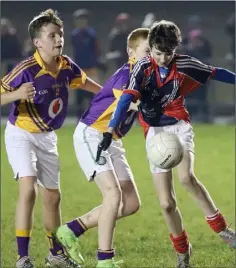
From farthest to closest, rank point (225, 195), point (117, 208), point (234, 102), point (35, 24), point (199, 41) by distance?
point (234, 102)
point (199, 41)
point (225, 195)
point (35, 24)
point (117, 208)

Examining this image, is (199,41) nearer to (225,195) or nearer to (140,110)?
(225,195)

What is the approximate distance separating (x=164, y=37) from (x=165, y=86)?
381 mm

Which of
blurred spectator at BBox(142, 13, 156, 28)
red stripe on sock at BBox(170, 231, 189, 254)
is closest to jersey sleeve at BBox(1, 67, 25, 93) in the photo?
red stripe on sock at BBox(170, 231, 189, 254)

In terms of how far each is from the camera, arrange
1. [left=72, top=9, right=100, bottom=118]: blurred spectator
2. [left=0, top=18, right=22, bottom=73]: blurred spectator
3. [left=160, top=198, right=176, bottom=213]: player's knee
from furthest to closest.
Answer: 1. [left=0, top=18, right=22, bottom=73]: blurred spectator
2. [left=72, top=9, right=100, bottom=118]: blurred spectator
3. [left=160, top=198, right=176, bottom=213]: player's knee

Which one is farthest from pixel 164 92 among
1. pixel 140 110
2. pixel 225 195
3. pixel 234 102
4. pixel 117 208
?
pixel 234 102

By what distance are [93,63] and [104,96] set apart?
41.3 feet

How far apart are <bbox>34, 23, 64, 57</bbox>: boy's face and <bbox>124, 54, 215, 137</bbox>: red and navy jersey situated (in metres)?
0.80

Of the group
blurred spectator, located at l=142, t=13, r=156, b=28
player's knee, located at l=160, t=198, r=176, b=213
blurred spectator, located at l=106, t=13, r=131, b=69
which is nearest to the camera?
player's knee, located at l=160, t=198, r=176, b=213

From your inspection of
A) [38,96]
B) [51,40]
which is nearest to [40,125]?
[38,96]

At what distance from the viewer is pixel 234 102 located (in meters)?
22.1

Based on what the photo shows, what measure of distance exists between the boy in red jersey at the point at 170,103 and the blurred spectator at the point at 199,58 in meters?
12.3

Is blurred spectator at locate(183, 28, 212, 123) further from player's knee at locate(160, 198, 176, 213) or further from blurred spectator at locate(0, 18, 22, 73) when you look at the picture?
player's knee at locate(160, 198, 176, 213)

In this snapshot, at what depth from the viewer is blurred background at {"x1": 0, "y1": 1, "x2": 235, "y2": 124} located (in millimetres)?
20531

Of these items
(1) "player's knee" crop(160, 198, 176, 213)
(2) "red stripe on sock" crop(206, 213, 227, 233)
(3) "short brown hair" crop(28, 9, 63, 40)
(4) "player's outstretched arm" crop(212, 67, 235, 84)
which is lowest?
(2) "red stripe on sock" crop(206, 213, 227, 233)
